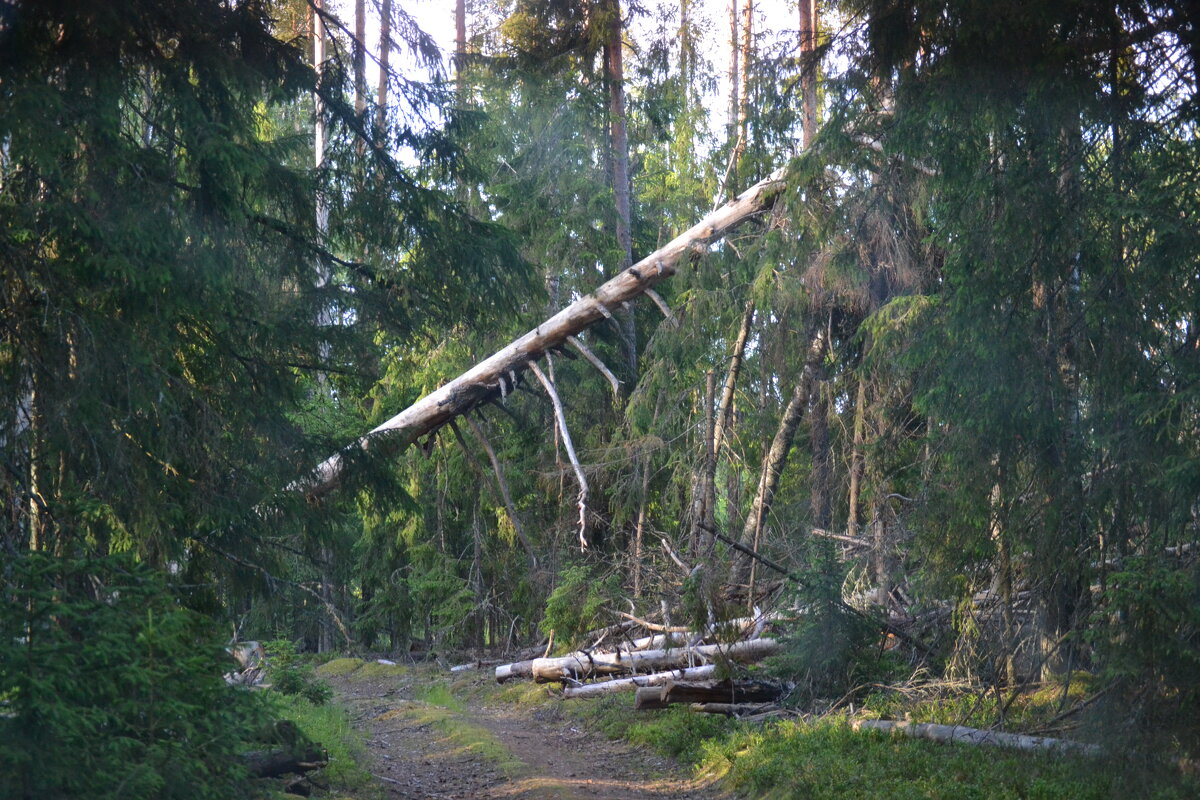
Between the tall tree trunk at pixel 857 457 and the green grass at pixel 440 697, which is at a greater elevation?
the tall tree trunk at pixel 857 457

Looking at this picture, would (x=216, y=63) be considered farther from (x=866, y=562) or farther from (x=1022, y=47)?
(x=866, y=562)

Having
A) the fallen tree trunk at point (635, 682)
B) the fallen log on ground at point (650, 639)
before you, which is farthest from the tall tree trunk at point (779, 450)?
the fallen tree trunk at point (635, 682)

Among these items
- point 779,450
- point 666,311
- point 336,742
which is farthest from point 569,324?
point 336,742

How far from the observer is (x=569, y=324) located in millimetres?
15117

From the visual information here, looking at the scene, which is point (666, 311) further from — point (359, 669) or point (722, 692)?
point (359, 669)

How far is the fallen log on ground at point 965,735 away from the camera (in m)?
7.66

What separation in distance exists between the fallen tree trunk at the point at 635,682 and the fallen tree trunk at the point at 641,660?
0.21 metres

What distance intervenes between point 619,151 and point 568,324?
461 cm

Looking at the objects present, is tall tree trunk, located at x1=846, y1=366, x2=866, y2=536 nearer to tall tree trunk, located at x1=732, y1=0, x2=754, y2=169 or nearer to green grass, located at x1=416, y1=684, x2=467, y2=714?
tall tree trunk, located at x1=732, y1=0, x2=754, y2=169

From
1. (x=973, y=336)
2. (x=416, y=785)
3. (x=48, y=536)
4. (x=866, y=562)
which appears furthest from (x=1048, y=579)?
(x=48, y=536)

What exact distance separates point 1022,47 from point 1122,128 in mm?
915

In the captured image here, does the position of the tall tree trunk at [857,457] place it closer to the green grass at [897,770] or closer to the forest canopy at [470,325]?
the forest canopy at [470,325]

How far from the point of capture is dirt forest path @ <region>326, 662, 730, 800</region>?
8766 mm

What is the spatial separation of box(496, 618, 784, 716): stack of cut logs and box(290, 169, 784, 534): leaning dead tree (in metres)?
3.93
